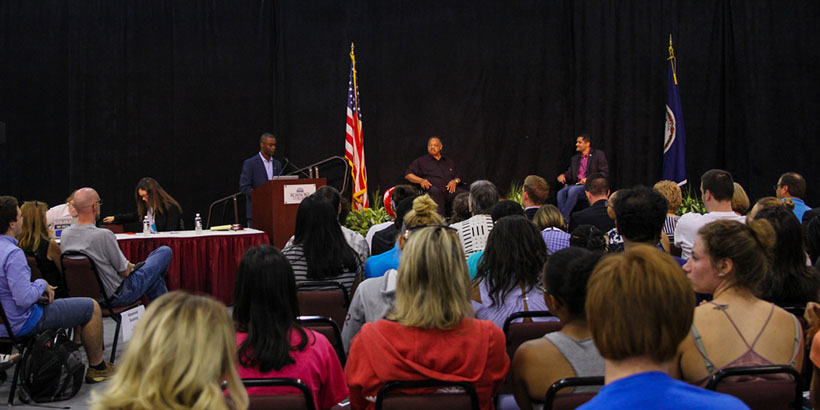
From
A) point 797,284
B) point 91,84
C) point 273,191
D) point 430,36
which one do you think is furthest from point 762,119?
point 91,84

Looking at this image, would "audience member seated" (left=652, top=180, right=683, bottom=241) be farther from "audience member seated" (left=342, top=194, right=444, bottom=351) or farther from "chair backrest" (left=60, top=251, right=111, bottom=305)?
"chair backrest" (left=60, top=251, right=111, bottom=305)

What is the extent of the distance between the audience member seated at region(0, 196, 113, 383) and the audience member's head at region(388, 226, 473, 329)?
8.49 ft

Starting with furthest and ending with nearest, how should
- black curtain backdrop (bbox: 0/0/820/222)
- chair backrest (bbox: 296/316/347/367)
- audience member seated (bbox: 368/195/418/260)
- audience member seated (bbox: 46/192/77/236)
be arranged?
black curtain backdrop (bbox: 0/0/820/222)
audience member seated (bbox: 46/192/77/236)
audience member seated (bbox: 368/195/418/260)
chair backrest (bbox: 296/316/347/367)

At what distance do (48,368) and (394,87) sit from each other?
6999 millimetres

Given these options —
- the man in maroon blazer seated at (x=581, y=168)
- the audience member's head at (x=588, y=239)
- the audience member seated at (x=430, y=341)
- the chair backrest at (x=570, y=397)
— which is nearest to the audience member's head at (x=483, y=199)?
the audience member's head at (x=588, y=239)

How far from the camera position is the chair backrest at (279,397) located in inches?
75.2

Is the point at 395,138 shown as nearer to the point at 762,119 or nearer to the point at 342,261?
the point at 762,119

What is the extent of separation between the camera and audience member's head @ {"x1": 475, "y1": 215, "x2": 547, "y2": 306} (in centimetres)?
287

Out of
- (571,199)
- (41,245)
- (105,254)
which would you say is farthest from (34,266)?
(571,199)

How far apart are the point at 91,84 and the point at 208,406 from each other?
964cm

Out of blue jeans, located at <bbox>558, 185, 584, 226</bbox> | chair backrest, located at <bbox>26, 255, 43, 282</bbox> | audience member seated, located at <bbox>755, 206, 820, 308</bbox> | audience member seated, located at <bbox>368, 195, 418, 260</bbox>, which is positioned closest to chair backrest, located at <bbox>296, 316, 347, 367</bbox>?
audience member seated, located at <bbox>368, 195, 418, 260</bbox>

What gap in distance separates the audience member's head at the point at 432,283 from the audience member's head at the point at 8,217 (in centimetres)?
275

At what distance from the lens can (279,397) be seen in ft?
6.32

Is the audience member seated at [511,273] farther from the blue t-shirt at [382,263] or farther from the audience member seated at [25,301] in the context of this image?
the audience member seated at [25,301]
